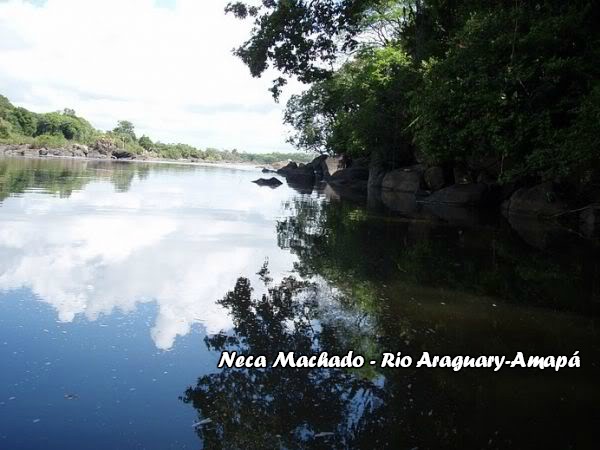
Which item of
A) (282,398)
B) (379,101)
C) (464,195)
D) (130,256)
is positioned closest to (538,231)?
(464,195)

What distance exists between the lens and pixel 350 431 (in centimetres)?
310

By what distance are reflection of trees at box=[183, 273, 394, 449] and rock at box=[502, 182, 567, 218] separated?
1710cm

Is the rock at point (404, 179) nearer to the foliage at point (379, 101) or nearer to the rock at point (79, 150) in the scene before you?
the foliage at point (379, 101)

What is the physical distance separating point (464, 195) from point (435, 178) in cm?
495

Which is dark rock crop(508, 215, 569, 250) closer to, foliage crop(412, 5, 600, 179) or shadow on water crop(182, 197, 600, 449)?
foliage crop(412, 5, 600, 179)

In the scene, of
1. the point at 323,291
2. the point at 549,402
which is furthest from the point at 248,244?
the point at 549,402

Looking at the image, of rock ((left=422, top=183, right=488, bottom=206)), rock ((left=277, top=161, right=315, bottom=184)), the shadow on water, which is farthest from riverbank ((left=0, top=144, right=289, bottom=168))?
the shadow on water

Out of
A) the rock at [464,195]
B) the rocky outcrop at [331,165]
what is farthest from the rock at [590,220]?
the rocky outcrop at [331,165]

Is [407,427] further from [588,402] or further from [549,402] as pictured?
[588,402]

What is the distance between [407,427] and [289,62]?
50.8 feet

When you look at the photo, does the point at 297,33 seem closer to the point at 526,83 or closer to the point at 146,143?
the point at 526,83

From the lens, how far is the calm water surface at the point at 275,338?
3096 mm

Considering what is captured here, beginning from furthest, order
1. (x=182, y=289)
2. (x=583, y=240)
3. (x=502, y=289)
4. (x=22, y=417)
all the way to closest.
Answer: (x=583, y=240), (x=502, y=289), (x=182, y=289), (x=22, y=417)

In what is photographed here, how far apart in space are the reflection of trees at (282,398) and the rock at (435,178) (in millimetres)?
25545
